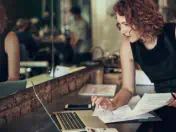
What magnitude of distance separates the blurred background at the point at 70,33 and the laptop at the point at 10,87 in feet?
0.98

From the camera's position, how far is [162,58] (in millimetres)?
1806

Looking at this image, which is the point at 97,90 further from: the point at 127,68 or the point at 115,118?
the point at 115,118

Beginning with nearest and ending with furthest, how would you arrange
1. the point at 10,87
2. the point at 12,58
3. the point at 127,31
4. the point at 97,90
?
the point at 10,87 < the point at 127,31 < the point at 12,58 < the point at 97,90

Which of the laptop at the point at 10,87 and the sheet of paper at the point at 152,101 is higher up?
the laptop at the point at 10,87

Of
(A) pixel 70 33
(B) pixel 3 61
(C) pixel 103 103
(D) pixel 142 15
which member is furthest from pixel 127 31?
(A) pixel 70 33

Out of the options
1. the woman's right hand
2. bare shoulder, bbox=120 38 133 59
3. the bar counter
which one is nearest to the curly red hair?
bare shoulder, bbox=120 38 133 59

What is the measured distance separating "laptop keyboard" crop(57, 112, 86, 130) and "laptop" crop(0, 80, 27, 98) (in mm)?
231

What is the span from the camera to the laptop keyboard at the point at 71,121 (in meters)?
1.32

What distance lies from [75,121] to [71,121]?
0.06 ft

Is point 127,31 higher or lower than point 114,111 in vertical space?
higher

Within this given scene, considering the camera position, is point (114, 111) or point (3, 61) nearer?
point (114, 111)

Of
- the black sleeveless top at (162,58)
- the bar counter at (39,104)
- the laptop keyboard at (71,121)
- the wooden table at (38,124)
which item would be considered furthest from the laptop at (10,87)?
the black sleeveless top at (162,58)

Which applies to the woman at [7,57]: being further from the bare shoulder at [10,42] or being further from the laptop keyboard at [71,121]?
the laptop keyboard at [71,121]

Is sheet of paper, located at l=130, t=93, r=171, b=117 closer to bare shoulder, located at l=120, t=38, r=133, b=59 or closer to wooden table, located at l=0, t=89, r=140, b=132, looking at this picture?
wooden table, located at l=0, t=89, r=140, b=132
